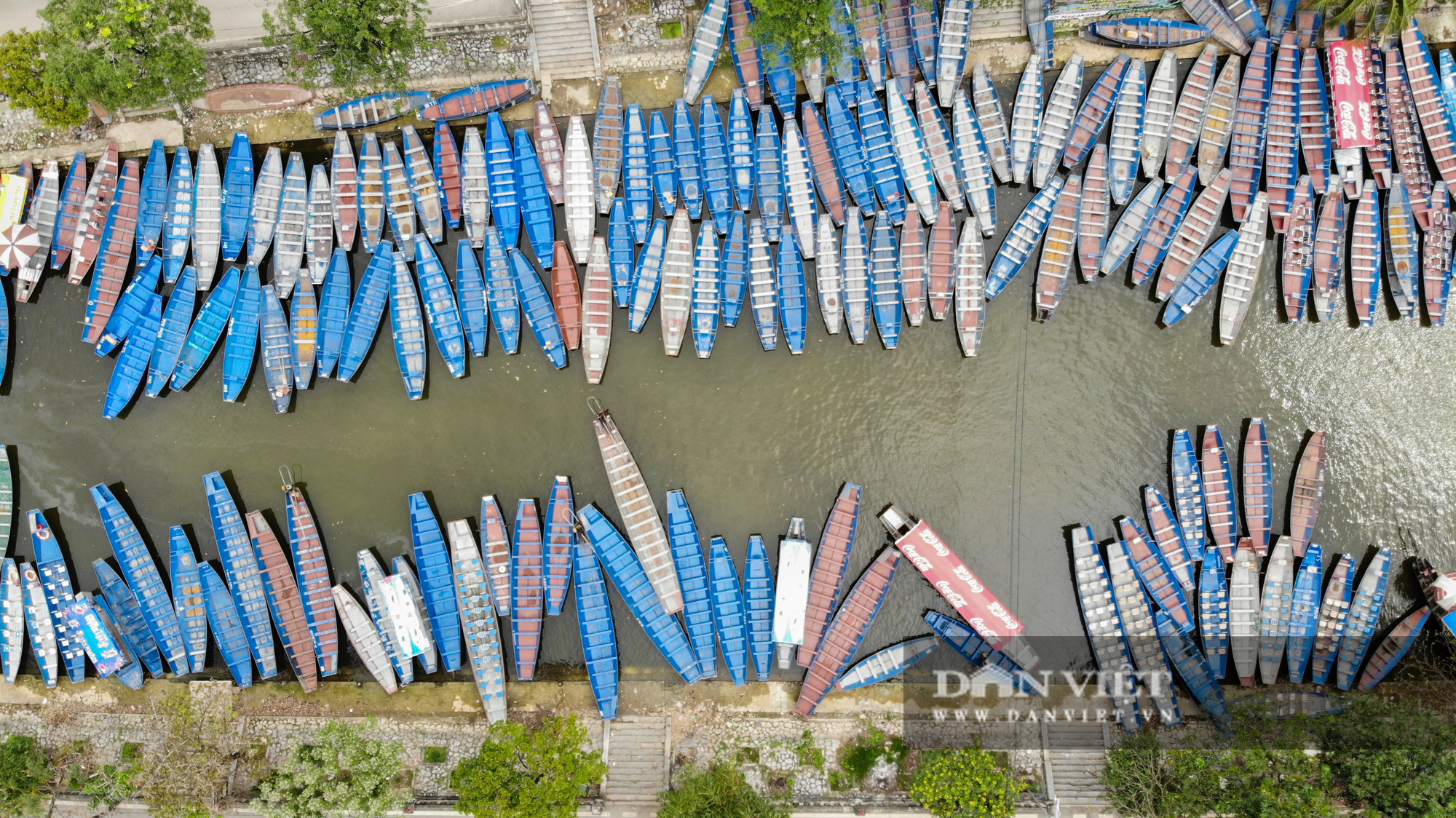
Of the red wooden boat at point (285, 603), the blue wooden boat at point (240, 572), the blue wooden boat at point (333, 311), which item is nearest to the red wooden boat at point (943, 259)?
the blue wooden boat at point (333, 311)

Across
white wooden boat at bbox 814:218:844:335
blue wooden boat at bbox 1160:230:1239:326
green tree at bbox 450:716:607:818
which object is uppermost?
white wooden boat at bbox 814:218:844:335

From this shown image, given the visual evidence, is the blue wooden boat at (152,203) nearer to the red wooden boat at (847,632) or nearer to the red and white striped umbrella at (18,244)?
the red and white striped umbrella at (18,244)

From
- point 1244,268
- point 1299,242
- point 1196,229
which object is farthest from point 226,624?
point 1299,242

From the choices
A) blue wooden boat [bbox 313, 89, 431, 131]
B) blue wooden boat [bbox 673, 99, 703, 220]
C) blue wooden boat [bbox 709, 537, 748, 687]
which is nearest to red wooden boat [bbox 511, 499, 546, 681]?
blue wooden boat [bbox 709, 537, 748, 687]

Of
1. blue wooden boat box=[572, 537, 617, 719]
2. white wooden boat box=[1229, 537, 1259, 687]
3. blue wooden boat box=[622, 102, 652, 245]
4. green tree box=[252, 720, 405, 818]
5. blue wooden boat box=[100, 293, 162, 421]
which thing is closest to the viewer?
green tree box=[252, 720, 405, 818]

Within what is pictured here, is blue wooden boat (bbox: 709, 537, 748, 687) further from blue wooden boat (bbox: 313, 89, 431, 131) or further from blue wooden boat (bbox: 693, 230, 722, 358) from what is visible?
blue wooden boat (bbox: 313, 89, 431, 131)

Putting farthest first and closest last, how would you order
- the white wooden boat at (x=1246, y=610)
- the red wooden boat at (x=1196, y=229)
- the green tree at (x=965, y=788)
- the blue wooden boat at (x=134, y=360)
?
the blue wooden boat at (x=134, y=360) → the red wooden boat at (x=1196, y=229) → the white wooden boat at (x=1246, y=610) → the green tree at (x=965, y=788)

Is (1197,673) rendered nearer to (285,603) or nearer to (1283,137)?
(1283,137)
